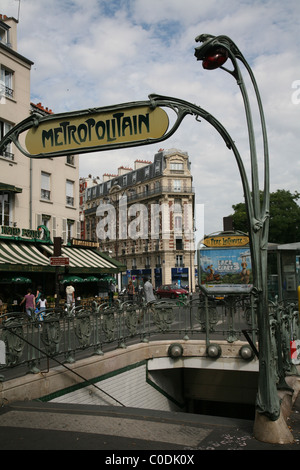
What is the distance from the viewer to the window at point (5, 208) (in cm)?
2105

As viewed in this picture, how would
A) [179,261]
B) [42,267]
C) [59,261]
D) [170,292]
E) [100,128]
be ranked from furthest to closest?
[179,261] < [170,292] < [42,267] < [59,261] < [100,128]

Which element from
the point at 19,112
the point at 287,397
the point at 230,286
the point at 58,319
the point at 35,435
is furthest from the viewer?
the point at 19,112

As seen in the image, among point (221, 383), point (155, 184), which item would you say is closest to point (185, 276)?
point (155, 184)

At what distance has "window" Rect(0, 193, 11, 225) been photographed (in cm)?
2105

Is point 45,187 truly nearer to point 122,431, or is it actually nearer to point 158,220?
point 122,431

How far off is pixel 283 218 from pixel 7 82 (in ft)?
97.2

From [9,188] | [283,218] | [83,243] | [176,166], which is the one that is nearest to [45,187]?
[9,188]

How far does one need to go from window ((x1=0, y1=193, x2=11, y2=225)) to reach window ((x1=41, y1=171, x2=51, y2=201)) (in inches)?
106

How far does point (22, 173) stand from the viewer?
2238 cm

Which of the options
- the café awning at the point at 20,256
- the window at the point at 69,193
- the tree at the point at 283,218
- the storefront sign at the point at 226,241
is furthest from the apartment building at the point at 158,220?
the storefront sign at the point at 226,241

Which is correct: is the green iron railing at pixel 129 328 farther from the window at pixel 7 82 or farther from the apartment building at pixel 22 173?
the window at pixel 7 82

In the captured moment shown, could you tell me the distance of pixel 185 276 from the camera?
60.8m

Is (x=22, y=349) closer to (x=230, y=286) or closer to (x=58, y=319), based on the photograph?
(x=58, y=319)
